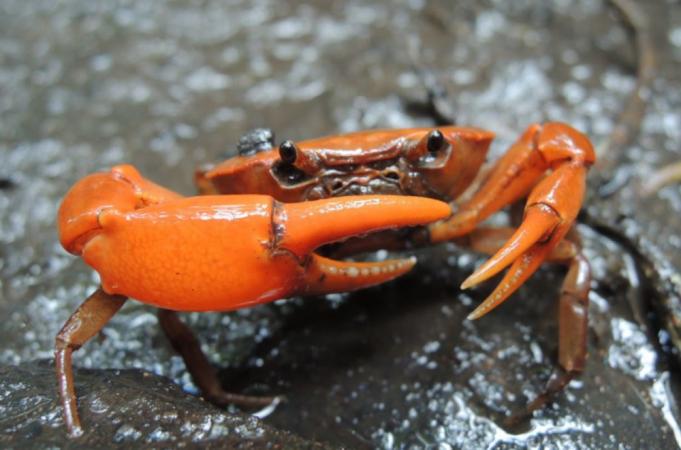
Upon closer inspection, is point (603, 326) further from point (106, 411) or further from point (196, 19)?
point (196, 19)

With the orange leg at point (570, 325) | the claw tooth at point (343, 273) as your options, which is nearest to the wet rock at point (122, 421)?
the claw tooth at point (343, 273)

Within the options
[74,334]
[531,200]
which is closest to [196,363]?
[74,334]

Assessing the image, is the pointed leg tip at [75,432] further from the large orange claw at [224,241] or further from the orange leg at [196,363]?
the orange leg at [196,363]

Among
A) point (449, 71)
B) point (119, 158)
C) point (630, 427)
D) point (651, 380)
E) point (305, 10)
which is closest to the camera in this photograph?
point (630, 427)

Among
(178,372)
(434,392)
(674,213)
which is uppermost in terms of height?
(674,213)

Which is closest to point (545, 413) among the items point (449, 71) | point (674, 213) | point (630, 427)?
point (630, 427)

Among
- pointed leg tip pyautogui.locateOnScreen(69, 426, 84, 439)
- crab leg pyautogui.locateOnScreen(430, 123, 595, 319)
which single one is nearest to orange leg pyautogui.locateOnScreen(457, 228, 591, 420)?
crab leg pyautogui.locateOnScreen(430, 123, 595, 319)

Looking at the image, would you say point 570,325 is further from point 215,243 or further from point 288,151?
point 215,243

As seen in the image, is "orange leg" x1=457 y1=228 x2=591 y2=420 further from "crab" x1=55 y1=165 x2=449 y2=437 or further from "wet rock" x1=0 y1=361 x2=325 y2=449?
"wet rock" x1=0 y1=361 x2=325 y2=449
